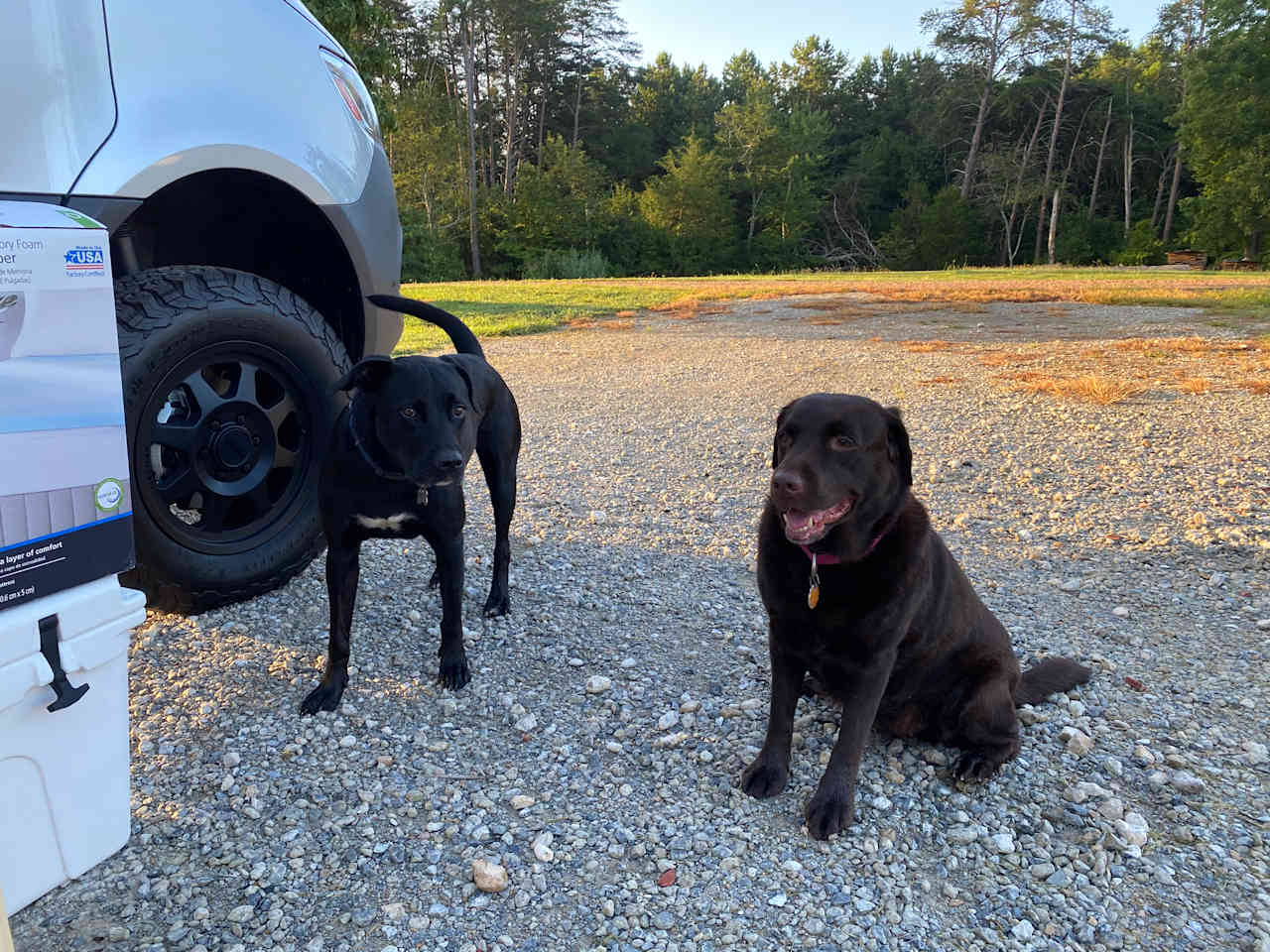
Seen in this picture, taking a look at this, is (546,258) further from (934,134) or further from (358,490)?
(358,490)

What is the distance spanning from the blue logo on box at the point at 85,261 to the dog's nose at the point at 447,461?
3.29 feet

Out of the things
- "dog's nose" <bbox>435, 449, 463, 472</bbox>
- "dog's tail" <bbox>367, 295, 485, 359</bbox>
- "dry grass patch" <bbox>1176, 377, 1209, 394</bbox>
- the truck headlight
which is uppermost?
the truck headlight

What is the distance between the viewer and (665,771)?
250 centimetres

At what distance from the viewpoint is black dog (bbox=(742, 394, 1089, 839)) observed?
7.38 feet

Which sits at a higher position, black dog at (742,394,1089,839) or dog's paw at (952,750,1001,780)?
black dog at (742,394,1089,839)

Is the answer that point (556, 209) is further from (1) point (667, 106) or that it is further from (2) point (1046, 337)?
(2) point (1046, 337)

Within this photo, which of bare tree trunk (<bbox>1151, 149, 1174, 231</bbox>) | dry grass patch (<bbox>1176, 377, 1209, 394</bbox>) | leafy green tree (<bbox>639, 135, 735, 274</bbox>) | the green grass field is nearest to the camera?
dry grass patch (<bbox>1176, 377, 1209, 394</bbox>)

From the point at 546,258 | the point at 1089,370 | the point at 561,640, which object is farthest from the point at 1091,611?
the point at 546,258

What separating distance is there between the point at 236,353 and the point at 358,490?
0.70 m

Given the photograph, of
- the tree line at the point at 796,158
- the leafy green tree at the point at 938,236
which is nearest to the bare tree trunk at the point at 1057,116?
the tree line at the point at 796,158

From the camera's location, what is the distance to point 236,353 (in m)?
2.85

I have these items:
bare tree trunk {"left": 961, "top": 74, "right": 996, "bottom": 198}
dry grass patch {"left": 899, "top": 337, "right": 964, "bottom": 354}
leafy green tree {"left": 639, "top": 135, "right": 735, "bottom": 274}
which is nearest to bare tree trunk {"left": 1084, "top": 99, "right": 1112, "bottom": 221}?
bare tree trunk {"left": 961, "top": 74, "right": 996, "bottom": 198}

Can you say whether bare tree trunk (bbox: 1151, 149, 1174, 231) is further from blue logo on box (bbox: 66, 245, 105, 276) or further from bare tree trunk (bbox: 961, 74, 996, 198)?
blue logo on box (bbox: 66, 245, 105, 276)

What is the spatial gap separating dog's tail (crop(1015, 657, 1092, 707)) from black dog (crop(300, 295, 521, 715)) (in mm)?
1890
